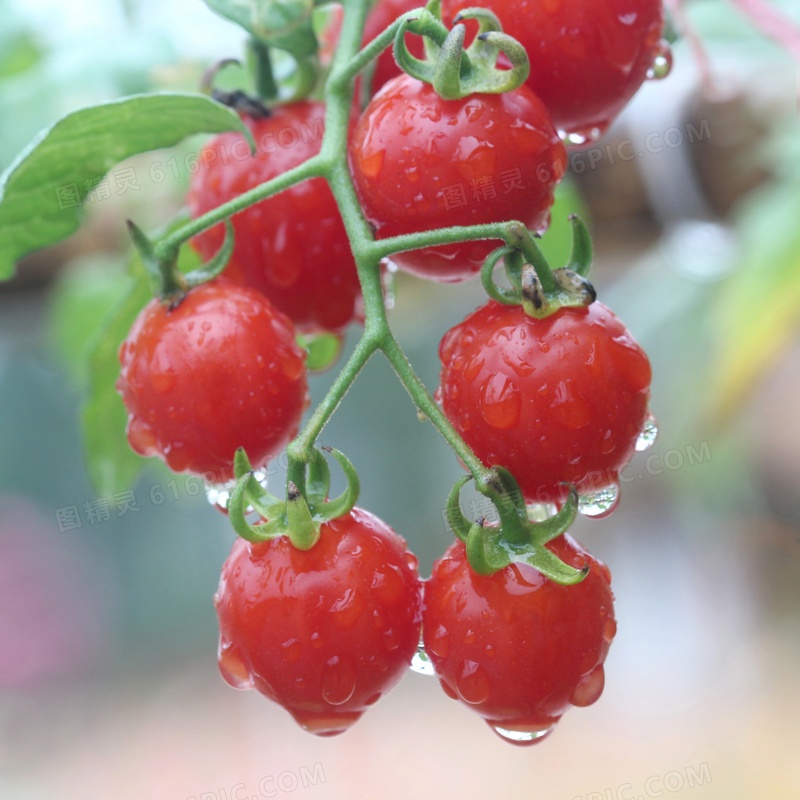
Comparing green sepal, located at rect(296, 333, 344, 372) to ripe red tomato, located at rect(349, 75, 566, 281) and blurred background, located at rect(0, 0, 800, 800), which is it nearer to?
ripe red tomato, located at rect(349, 75, 566, 281)

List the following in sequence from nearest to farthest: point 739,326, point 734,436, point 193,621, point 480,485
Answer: point 480,485
point 739,326
point 734,436
point 193,621

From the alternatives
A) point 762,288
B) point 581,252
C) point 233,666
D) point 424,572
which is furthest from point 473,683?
point 424,572

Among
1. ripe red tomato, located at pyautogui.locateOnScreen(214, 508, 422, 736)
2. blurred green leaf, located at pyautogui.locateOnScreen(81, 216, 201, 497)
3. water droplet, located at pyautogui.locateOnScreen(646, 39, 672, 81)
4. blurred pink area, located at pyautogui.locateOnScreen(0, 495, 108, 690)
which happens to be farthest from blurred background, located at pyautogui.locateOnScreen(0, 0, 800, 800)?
ripe red tomato, located at pyautogui.locateOnScreen(214, 508, 422, 736)

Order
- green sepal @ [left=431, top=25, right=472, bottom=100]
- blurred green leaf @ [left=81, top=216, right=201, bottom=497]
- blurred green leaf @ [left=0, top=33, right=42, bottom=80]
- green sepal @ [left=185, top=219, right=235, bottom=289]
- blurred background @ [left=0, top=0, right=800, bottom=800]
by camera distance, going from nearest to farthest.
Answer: green sepal @ [left=431, top=25, right=472, bottom=100] < green sepal @ [left=185, top=219, right=235, bottom=289] < blurred green leaf @ [left=81, top=216, right=201, bottom=497] < blurred green leaf @ [left=0, top=33, right=42, bottom=80] < blurred background @ [left=0, top=0, right=800, bottom=800]

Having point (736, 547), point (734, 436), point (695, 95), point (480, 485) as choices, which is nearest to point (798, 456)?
point (734, 436)

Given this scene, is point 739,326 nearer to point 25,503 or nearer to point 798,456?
point 798,456

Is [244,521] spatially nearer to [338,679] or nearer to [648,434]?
[338,679]
